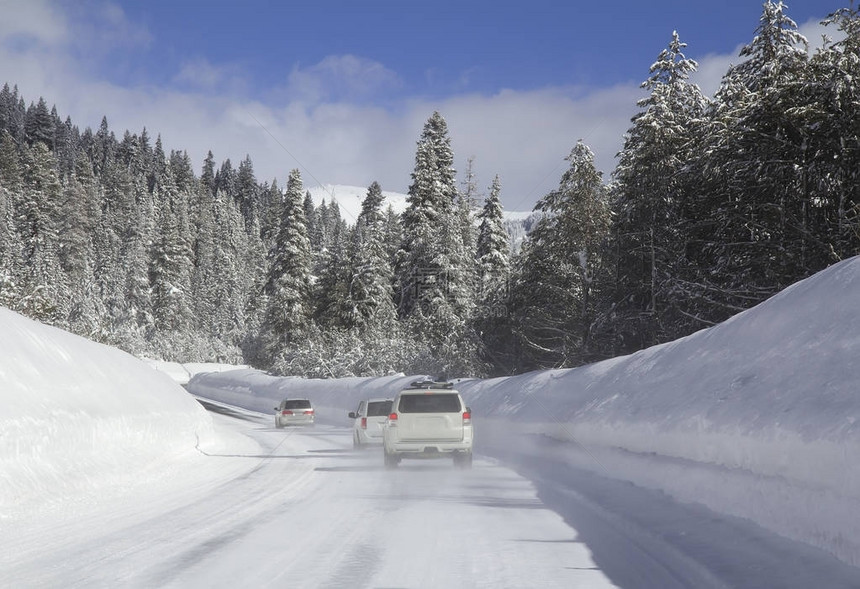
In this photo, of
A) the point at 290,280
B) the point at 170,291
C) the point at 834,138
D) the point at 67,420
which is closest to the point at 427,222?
the point at 290,280

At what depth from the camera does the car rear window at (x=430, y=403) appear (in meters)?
17.8

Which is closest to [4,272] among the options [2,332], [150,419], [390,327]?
[150,419]

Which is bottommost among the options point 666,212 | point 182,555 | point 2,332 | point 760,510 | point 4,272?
point 182,555

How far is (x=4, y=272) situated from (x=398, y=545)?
2862 centimetres

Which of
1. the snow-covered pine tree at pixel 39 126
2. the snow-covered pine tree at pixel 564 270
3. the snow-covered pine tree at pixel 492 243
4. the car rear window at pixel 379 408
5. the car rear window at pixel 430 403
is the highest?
the snow-covered pine tree at pixel 39 126

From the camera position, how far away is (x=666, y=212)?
1294 inches

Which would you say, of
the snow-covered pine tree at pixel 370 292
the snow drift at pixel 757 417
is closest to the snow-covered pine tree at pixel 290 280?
the snow-covered pine tree at pixel 370 292

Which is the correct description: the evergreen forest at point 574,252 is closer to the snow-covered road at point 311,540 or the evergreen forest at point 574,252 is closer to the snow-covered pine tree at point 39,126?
the snow-covered road at point 311,540

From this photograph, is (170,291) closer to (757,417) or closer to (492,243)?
(492,243)

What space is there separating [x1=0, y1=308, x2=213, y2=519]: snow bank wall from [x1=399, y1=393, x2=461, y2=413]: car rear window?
219 inches

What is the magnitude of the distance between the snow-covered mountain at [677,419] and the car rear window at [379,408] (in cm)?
615

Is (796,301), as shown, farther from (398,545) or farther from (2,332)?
(2,332)

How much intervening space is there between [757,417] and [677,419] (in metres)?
2.60

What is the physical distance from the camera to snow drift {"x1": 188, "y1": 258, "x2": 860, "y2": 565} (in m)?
6.89
